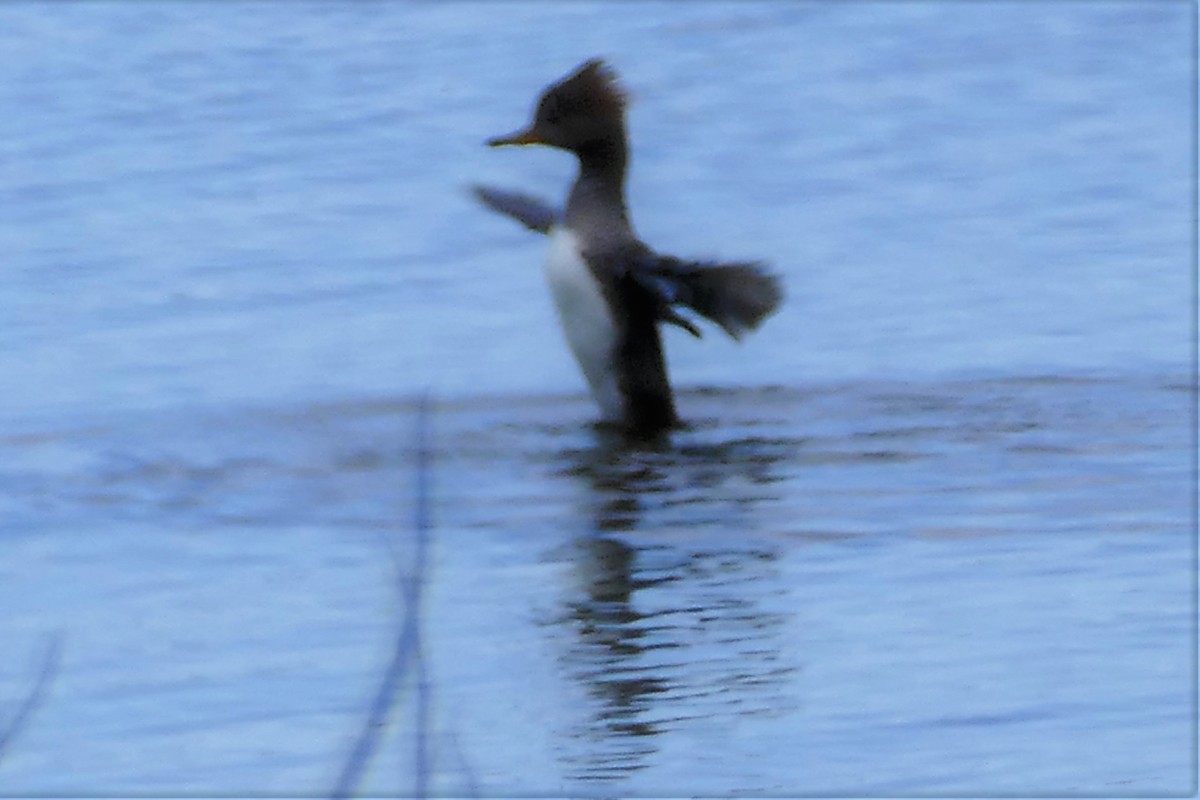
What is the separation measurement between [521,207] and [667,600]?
2.95 meters

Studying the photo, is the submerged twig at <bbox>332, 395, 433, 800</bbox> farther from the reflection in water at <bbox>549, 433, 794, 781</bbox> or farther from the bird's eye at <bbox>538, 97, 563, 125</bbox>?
the bird's eye at <bbox>538, 97, 563, 125</bbox>

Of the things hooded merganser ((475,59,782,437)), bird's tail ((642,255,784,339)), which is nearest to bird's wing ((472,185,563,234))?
hooded merganser ((475,59,782,437))

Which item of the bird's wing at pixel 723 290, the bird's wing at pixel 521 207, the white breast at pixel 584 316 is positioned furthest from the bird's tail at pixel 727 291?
the bird's wing at pixel 521 207

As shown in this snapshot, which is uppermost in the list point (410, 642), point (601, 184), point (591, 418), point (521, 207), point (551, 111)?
point (410, 642)

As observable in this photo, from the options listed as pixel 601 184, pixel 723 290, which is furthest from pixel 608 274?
pixel 723 290

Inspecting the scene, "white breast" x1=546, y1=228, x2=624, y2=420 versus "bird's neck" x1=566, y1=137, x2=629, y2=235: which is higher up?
"bird's neck" x1=566, y1=137, x2=629, y2=235

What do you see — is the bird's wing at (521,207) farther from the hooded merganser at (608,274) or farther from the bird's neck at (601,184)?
the bird's neck at (601,184)

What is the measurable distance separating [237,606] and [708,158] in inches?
250

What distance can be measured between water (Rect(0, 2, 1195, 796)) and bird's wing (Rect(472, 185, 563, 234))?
47 centimetres

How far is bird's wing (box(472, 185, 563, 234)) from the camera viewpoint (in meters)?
9.19

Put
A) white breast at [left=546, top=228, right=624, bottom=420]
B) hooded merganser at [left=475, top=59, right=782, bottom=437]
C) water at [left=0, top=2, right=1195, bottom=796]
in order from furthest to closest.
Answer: white breast at [left=546, top=228, right=624, bottom=420], hooded merganser at [left=475, top=59, right=782, bottom=437], water at [left=0, top=2, right=1195, bottom=796]

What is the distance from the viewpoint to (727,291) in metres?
7.96

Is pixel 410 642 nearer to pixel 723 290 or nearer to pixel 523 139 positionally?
pixel 723 290

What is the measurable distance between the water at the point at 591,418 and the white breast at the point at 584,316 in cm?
17
